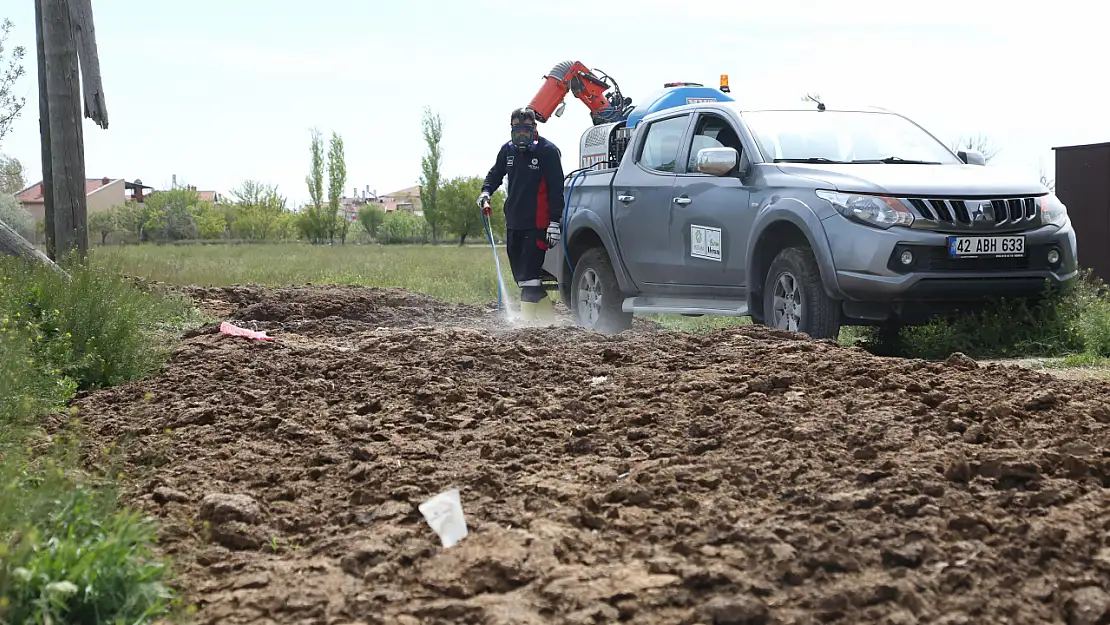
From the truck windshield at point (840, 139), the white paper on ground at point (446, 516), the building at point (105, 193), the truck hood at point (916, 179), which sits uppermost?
the building at point (105, 193)

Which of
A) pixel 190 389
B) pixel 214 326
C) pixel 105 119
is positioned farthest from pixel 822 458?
pixel 105 119

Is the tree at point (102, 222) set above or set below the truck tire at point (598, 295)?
above

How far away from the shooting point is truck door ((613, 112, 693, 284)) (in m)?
9.70

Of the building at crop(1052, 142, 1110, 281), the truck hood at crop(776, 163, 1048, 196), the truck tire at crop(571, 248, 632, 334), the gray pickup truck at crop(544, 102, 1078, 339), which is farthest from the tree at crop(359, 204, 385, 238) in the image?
the truck hood at crop(776, 163, 1048, 196)

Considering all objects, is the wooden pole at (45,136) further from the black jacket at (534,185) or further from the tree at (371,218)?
the tree at (371,218)

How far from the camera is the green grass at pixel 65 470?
124 inches

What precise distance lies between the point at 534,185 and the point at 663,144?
243cm

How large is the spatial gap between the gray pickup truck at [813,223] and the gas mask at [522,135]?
1708 millimetres

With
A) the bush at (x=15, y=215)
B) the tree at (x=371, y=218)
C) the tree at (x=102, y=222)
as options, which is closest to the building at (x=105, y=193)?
the tree at (x=102, y=222)

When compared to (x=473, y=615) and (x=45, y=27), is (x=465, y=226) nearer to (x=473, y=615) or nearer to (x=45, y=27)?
(x=45, y=27)

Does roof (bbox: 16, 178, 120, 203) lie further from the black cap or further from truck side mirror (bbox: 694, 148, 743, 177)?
truck side mirror (bbox: 694, 148, 743, 177)

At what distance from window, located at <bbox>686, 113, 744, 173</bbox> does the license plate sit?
83.7 inches

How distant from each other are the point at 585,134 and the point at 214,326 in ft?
15.6

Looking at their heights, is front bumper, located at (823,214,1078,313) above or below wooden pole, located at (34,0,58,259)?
below
